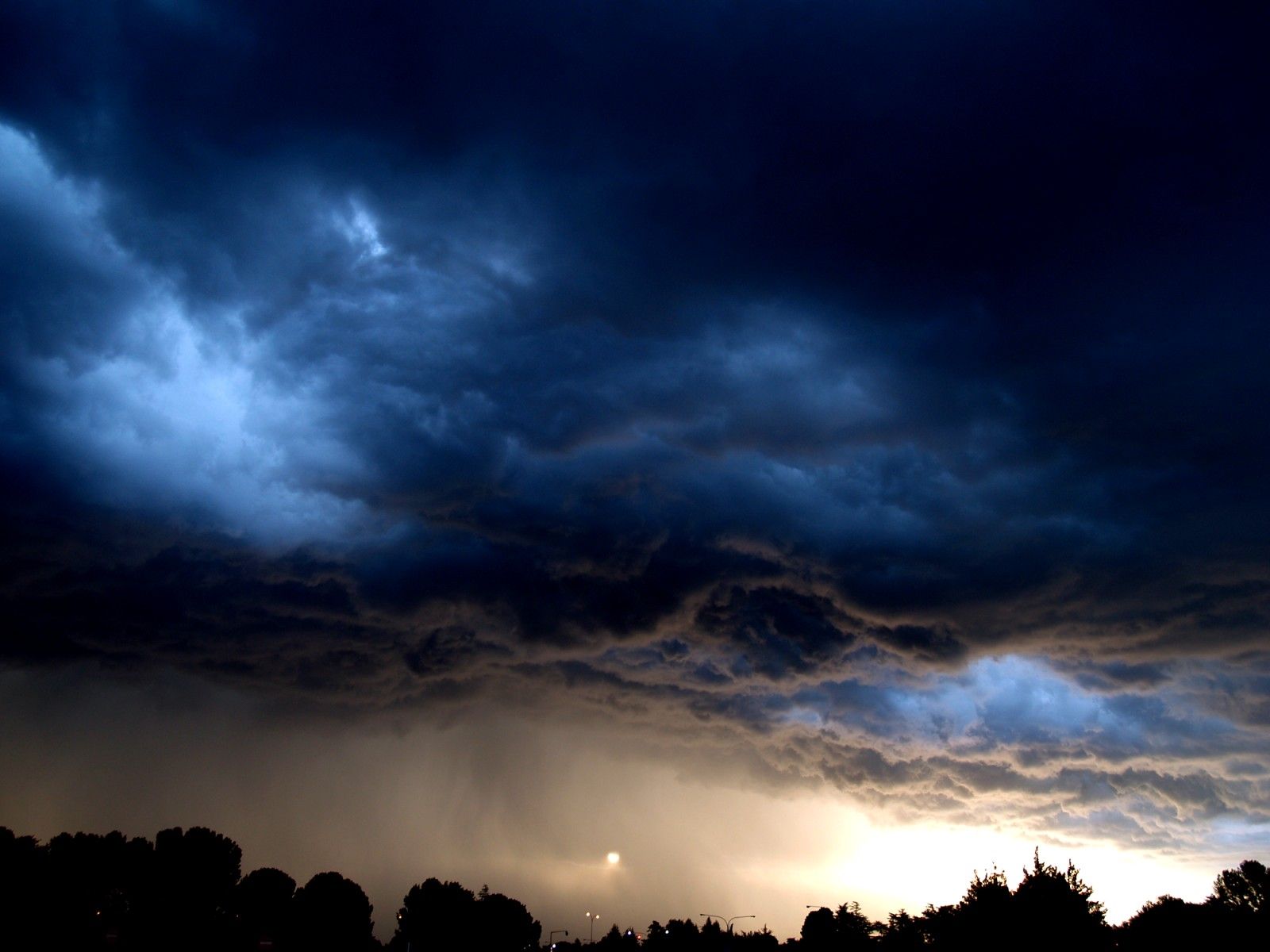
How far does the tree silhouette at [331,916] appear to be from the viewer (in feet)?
557

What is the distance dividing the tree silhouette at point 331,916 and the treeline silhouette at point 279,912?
18 cm

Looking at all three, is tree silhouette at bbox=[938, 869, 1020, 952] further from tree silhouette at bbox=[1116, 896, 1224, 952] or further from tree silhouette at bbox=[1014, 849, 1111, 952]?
tree silhouette at bbox=[1116, 896, 1224, 952]

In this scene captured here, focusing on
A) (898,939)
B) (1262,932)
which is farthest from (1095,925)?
(898,939)

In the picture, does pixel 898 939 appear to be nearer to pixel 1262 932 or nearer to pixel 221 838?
pixel 1262 932

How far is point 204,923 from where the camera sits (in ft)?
502

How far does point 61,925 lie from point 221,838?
50405mm

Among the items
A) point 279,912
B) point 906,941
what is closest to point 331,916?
point 279,912

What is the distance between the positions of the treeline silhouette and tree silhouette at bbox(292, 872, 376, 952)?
0.60 feet

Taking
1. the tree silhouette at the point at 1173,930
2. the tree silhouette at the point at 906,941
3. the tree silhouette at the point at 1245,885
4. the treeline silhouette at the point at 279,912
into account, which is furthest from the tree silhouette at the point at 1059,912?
the tree silhouette at the point at 1245,885

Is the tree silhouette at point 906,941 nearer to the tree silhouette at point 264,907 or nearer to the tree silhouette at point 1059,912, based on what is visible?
the tree silhouette at point 1059,912

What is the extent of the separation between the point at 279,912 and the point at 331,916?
985cm

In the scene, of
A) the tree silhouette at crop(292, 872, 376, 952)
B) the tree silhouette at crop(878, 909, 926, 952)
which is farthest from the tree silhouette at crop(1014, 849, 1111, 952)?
the tree silhouette at crop(292, 872, 376, 952)

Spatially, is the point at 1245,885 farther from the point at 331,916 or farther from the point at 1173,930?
the point at 331,916

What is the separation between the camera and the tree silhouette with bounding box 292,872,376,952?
16962 cm
